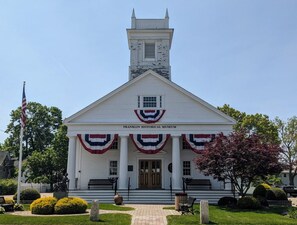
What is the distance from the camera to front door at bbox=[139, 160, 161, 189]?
2795cm

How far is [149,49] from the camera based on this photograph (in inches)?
1358

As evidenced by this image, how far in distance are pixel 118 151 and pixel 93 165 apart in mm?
2364

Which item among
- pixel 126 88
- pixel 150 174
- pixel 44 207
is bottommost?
pixel 44 207

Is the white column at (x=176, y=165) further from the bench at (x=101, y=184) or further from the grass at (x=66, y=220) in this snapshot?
the grass at (x=66, y=220)

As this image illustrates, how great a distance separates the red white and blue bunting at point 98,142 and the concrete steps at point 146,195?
3390mm

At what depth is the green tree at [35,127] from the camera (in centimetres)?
5959

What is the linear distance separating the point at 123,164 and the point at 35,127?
126 ft

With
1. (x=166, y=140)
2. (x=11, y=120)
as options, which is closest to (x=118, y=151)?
(x=166, y=140)

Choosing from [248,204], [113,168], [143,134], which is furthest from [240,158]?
[113,168]

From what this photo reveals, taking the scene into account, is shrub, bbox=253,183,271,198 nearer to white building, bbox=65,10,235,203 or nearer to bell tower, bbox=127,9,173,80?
white building, bbox=65,10,235,203

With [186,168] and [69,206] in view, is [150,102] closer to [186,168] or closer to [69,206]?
[186,168]

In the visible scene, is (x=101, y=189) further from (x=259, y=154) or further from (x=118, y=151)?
(x=259, y=154)

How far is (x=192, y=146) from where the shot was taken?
85.8 ft

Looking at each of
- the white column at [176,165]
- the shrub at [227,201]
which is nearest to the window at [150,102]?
the white column at [176,165]
